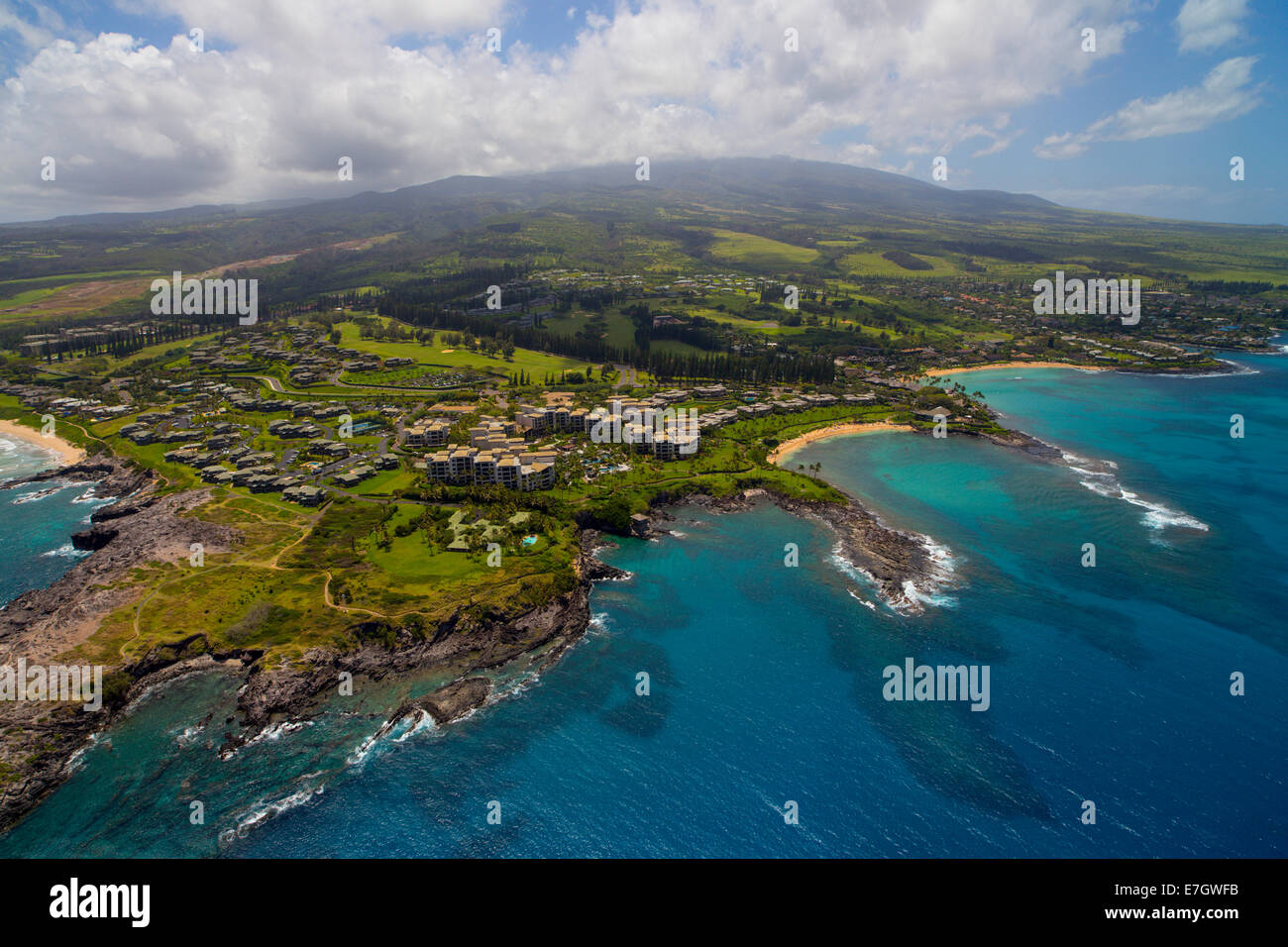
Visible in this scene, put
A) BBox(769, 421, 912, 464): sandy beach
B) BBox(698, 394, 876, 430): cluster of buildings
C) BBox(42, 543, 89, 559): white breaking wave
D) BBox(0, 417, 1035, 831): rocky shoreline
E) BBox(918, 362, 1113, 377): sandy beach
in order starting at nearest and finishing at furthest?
BBox(0, 417, 1035, 831): rocky shoreline, BBox(42, 543, 89, 559): white breaking wave, BBox(769, 421, 912, 464): sandy beach, BBox(698, 394, 876, 430): cluster of buildings, BBox(918, 362, 1113, 377): sandy beach

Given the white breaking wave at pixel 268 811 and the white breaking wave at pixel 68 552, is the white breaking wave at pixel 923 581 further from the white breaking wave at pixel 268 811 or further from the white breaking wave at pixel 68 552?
Answer: the white breaking wave at pixel 68 552

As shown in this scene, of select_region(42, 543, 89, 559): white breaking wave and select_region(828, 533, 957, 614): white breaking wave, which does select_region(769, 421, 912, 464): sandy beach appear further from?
select_region(42, 543, 89, 559): white breaking wave

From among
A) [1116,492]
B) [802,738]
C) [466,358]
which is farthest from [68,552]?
[1116,492]

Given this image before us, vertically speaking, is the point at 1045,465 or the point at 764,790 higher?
the point at 1045,465

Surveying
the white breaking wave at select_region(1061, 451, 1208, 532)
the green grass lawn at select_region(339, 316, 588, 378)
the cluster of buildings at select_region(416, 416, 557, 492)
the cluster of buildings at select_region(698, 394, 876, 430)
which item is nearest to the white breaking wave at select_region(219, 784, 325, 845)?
the cluster of buildings at select_region(416, 416, 557, 492)

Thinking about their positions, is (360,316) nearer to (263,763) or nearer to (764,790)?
(263,763)

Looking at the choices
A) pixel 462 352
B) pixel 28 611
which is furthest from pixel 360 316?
pixel 28 611

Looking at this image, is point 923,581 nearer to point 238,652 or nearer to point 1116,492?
point 1116,492
